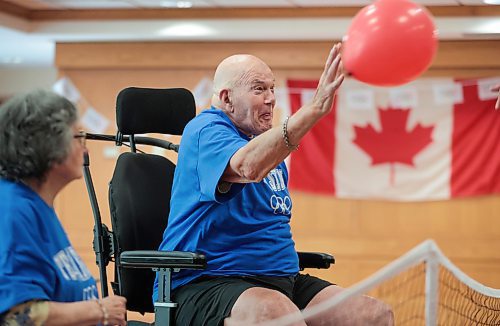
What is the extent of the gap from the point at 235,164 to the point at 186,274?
1.70 feet

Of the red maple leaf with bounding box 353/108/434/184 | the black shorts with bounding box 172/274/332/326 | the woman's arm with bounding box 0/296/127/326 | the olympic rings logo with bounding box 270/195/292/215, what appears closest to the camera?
the woman's arm with bounding box 0/296/127/326

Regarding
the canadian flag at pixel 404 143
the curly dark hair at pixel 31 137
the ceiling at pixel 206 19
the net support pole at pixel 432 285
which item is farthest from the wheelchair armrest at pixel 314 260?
the canadian flag at pixel 404 143

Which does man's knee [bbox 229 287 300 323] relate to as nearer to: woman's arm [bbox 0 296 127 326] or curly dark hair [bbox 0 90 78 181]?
woman's arm [bbox 0 296 127 326]

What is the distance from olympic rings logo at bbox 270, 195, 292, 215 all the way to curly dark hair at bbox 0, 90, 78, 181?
107 centimetres

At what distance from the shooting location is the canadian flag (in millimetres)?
7734

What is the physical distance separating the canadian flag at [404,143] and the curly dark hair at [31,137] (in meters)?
5.65

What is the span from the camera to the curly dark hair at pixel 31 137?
2229 millimetres

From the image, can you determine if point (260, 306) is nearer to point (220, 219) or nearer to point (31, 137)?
point (220, 219)

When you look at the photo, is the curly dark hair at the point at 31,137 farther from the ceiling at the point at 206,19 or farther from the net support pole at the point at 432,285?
the ceiling at the point at 206,19

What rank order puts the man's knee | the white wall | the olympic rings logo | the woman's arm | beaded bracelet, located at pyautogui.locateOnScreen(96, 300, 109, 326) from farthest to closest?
the white wall < the olympic rings logo < the man's knee < beaded bracelet, located at pyautogui.locateOnScreen(96, 300, 109, 326) < the woman's arm

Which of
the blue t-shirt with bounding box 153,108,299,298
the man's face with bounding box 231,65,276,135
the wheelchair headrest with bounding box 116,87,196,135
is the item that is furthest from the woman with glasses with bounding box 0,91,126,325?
the wheelchair headrest with bounding box 116,87,196,135

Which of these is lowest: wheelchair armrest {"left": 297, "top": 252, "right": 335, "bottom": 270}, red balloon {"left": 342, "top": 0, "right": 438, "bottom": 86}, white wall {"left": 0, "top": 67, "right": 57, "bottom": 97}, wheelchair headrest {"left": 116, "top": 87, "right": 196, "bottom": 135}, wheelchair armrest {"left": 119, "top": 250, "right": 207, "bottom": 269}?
wheelchair armrest {"left": 297, "top": 252, "right": 335, "bottom": 270}

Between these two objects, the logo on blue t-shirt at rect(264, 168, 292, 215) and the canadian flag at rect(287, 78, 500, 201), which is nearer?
the logo on blue t-shirt at rect(264, 168, 292, 215)

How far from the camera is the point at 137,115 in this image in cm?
354
